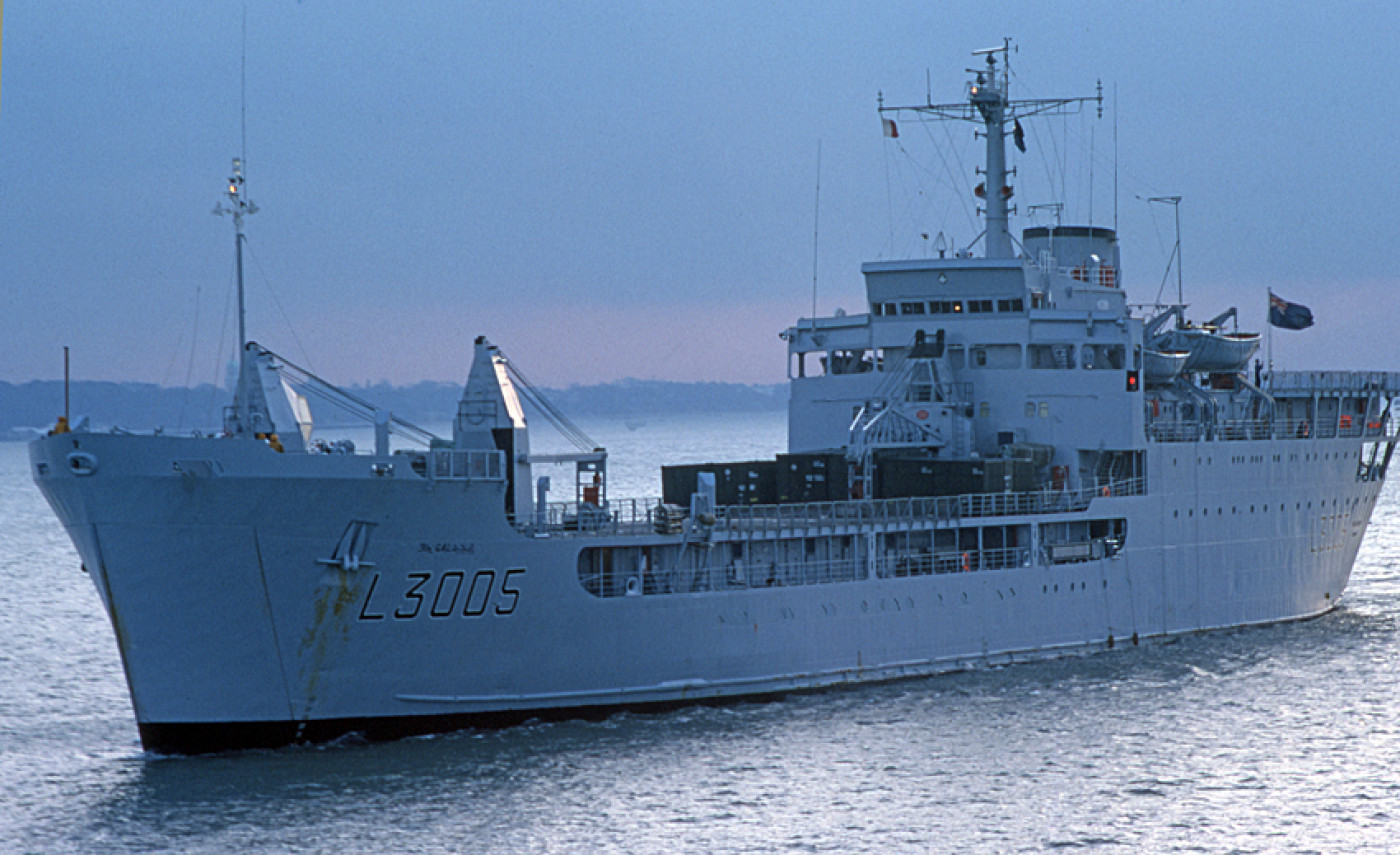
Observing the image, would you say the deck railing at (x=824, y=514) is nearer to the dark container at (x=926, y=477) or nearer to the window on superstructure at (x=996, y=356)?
the dark container at (x=926, y=477)

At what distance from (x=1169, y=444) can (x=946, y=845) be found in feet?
55.9

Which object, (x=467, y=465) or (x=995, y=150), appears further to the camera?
(x=995, y=150)

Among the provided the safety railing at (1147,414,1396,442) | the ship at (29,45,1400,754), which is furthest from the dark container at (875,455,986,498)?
the safety railing at (1147,414,1396,442)

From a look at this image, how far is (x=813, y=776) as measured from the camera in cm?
2391

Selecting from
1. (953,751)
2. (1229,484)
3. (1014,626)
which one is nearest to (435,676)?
(953,751)

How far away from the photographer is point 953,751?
1008 inches

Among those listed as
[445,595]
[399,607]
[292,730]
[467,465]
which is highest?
[467,465]

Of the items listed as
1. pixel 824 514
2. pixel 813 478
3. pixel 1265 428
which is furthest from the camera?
pixel 1265 428

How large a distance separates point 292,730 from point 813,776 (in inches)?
341

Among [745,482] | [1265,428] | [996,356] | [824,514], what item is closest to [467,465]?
[824,514]

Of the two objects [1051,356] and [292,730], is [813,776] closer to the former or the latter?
[292,730]

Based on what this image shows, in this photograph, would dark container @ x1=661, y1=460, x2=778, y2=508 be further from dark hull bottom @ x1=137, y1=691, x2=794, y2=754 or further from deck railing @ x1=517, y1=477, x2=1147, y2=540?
dark hull bottom @ x1=137, y1=691, x2=794, y2=754

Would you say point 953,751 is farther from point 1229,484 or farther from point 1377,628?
point 1377,628

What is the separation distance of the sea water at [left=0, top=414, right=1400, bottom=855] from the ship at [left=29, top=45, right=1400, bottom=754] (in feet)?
3.36
